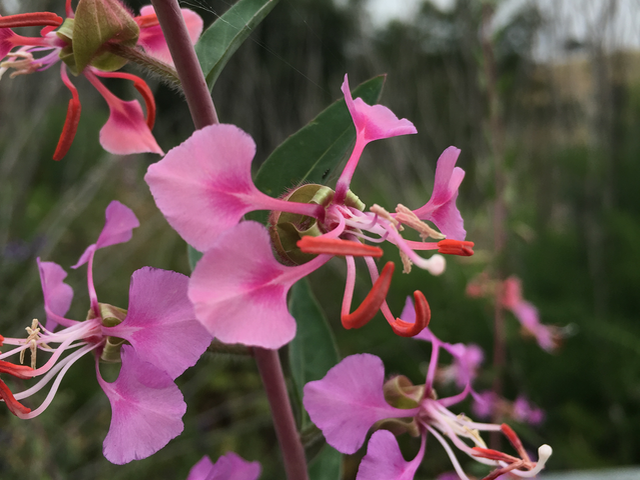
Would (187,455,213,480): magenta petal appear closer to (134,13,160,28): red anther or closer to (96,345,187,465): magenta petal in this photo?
(96,345,187,465): magenta petal

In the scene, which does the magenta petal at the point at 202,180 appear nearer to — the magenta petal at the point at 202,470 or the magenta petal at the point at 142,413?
the magenta petal at the point at 142,413

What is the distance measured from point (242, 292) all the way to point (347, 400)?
0.14 m

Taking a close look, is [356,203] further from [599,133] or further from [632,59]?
[632,59]

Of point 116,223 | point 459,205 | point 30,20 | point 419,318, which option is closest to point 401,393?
point 419,318

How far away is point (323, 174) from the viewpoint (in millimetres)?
437

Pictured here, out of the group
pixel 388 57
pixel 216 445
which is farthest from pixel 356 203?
pixel 388 57

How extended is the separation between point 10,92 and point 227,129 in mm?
1816

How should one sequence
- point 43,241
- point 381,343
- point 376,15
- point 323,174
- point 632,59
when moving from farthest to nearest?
point 632,59 < point 376,15 < point 381,343 < point 43,241 < point 323,174

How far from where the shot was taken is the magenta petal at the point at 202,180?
29 cm

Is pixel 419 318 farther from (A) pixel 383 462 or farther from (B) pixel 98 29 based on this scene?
(B) pixel 98 29

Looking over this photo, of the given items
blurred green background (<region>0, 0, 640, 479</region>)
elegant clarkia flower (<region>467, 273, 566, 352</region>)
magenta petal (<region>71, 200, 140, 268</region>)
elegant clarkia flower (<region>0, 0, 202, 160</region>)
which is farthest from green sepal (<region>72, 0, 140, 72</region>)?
elegant clarkia flower (<region>467, 273, 566, 352</region>)

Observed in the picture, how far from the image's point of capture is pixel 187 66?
1.20 ft

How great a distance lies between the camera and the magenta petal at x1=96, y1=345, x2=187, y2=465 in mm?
339

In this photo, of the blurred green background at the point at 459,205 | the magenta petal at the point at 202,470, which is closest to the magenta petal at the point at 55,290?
the magenta petal at the point at 202,470
